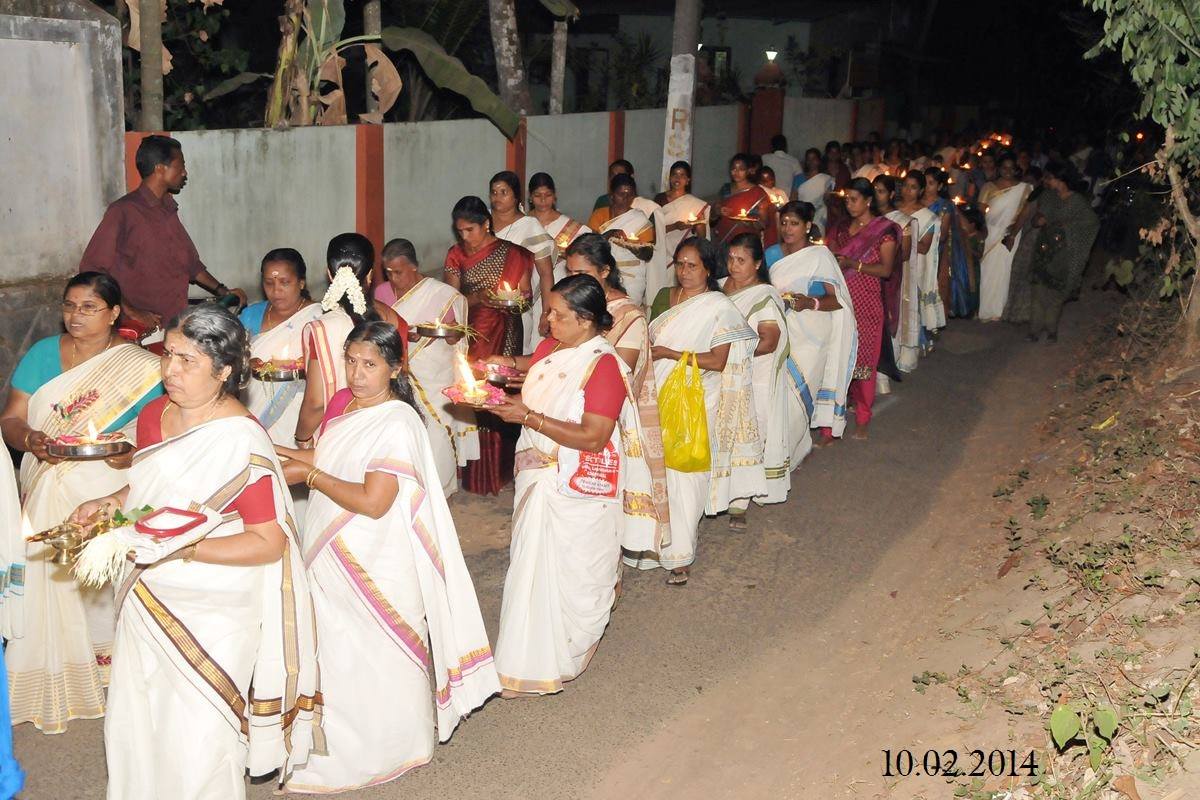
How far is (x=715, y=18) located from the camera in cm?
2886

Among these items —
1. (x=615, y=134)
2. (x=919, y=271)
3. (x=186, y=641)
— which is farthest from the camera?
(x=615, y=134)

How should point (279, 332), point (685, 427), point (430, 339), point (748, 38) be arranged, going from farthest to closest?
point (748, 38) < point (430, 339) < point (685, 427) < point (279, 332)

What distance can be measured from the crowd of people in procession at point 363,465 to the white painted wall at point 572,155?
17.8 feet

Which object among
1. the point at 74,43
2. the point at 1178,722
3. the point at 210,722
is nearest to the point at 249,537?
the point at 210,722

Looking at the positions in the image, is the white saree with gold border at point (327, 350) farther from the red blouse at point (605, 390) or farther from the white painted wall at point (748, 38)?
the white painted wall at point (748, 38)

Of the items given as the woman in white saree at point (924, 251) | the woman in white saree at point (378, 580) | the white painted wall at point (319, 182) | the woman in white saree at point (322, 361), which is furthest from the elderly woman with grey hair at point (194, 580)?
the woman in white saree at point (924, 251)

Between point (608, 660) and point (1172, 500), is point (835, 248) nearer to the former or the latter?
point (1172, 500)

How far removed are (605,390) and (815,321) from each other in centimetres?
418

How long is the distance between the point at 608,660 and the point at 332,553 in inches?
76.8

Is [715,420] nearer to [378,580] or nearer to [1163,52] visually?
[378,580]

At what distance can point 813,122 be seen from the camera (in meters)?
25.7

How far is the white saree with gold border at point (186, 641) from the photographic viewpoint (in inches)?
161

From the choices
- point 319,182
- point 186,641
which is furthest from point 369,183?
point 186,641

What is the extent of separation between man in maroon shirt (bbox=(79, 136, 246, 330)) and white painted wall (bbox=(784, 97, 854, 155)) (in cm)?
1856
